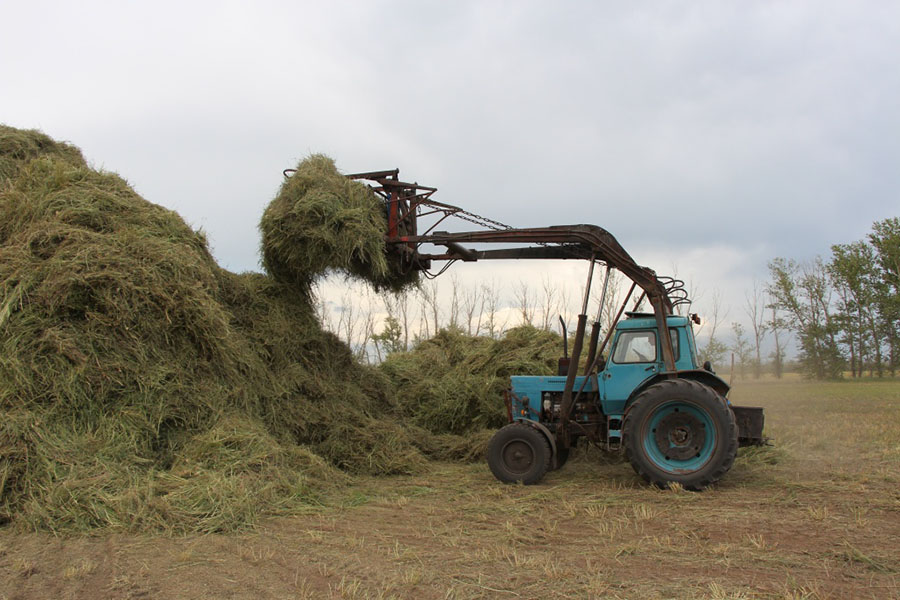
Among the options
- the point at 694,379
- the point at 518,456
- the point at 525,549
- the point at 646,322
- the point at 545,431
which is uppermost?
the point at 646,322

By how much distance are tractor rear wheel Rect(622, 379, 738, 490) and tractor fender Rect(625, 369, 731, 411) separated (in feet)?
1.05

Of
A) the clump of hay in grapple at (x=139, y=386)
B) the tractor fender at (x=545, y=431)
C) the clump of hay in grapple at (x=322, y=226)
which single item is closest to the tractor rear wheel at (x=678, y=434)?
the tractor fender at (x=545, y=431)

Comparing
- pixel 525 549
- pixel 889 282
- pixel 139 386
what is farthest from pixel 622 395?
pixel 889 282

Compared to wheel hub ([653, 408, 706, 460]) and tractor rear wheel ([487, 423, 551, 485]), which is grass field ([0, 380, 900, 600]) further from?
wheel hub ([653, 408, 706, 460])

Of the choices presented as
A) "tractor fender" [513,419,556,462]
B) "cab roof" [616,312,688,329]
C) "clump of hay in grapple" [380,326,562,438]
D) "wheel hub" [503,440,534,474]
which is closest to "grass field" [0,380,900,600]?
"wheel hub" [503,440,534,474]

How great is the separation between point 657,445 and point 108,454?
19.1ft

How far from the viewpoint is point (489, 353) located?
10.9 m

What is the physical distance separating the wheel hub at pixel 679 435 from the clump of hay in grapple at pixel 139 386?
3.28 metres

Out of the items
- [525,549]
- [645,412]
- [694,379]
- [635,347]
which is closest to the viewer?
[525,549]

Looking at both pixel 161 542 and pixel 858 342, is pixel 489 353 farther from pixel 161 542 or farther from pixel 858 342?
pixel 858 342

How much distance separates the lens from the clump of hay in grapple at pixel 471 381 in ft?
33.8

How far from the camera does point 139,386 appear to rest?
258 inches

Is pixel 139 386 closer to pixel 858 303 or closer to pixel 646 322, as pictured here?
pixel 646 322

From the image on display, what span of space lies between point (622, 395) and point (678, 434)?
0.84m
